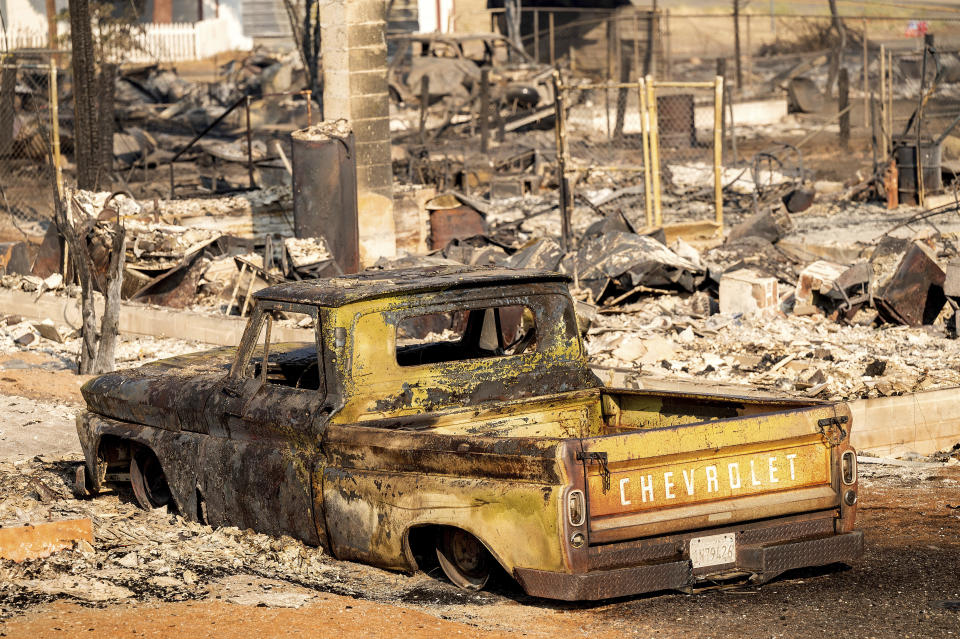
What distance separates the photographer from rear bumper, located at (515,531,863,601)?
520cm

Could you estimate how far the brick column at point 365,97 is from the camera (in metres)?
16.1

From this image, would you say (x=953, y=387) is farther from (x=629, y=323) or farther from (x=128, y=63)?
(x=128, y=63)

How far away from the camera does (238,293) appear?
14281 mm

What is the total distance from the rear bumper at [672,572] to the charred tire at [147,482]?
9.16ft

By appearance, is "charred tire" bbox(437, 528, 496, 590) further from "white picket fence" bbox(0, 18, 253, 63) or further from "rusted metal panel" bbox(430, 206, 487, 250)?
"white picket fence" bbox(0, 18, 253, 63)

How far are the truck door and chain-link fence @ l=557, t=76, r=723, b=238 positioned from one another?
10.1 meters

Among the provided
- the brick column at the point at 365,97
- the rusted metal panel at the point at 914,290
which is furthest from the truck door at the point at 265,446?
the brick column at the point at 365,97

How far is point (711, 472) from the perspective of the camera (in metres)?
5.53

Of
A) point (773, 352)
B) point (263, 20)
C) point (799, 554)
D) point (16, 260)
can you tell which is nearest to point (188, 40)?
point (263, 20)

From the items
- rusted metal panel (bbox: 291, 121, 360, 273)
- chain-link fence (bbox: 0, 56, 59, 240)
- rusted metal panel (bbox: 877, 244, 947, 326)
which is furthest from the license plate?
chain-link fence (bbox: 0, 56, 59, 240)

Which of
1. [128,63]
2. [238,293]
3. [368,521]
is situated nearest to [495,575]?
[368,521]

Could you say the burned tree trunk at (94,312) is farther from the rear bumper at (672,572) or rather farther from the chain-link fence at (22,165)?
the chain-link fence at (22,165)

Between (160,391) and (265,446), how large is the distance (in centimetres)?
96

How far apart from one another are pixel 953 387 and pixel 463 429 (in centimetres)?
452
